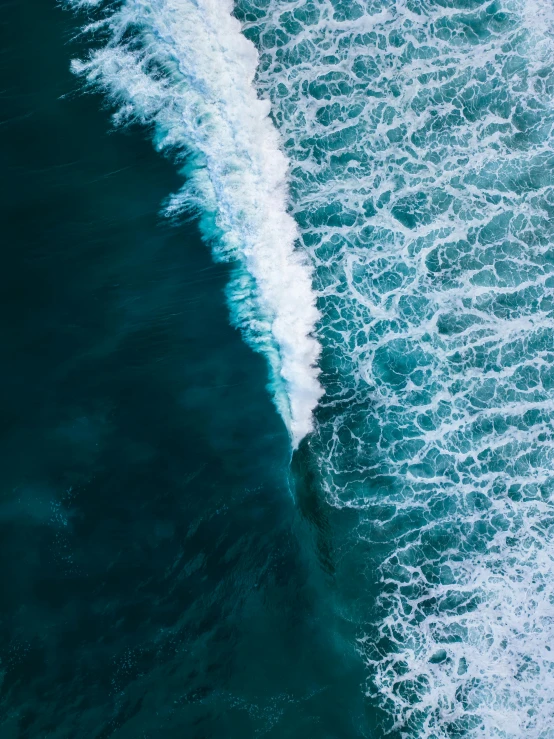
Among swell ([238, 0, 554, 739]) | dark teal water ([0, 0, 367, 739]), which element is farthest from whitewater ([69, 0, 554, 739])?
dark teal water ([0, 0, 367, 739])

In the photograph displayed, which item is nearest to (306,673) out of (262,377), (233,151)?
(262,377)

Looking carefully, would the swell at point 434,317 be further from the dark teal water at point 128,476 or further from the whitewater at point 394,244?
the dark teal water at point 128,476

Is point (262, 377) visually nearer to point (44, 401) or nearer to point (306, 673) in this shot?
point (44, 401)

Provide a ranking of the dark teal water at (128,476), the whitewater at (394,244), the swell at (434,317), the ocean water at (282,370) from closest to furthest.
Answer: the dark teal water at (128,476) < the ocean water at (282,370) < the swell at (434,317) < the whitewater at (394,244)

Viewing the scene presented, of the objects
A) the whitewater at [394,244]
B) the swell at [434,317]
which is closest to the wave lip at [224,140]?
the whitewater at [394,244]

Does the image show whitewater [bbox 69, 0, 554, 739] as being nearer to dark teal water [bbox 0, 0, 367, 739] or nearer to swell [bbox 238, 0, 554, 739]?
swell [bbox 238, 0, 554, 739]

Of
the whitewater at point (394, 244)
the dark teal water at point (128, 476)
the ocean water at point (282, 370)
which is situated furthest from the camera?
the whitewater at point (394, 244)
